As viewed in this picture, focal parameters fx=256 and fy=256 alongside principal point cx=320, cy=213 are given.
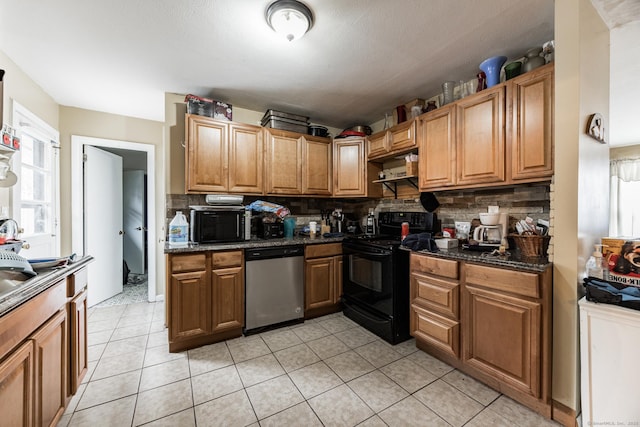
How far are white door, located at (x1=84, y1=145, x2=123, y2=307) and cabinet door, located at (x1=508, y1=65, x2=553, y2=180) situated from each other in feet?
14.3

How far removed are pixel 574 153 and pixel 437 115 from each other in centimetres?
112

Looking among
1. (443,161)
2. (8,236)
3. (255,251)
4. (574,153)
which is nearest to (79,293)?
(8,236)

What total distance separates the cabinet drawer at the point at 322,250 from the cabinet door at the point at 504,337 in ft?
4.56

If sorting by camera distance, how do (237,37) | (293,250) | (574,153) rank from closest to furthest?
1. (574,153)
2. (237,37)
3. (293,250)

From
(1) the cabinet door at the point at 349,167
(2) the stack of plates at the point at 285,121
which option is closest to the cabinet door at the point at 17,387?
(2) the stack of plates at the point at 285,121

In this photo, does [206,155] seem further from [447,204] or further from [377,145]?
[447,204]

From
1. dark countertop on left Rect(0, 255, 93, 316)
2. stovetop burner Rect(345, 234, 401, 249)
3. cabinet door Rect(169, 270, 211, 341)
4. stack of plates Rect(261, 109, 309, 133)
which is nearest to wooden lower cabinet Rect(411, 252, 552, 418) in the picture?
stovetop burner Rect(345, 234, 401, 249)

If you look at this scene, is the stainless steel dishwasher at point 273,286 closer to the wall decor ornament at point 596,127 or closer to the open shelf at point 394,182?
the open shelf at point 394,182

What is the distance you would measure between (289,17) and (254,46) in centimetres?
48

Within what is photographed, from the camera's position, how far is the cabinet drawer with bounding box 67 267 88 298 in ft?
4.87

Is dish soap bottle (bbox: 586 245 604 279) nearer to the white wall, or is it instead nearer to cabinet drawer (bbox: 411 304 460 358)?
the white wall

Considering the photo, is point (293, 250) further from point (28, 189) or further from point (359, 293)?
point (28, 189)

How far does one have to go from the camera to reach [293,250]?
2.66 m

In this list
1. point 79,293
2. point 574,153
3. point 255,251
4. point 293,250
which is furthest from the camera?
point 293,250
